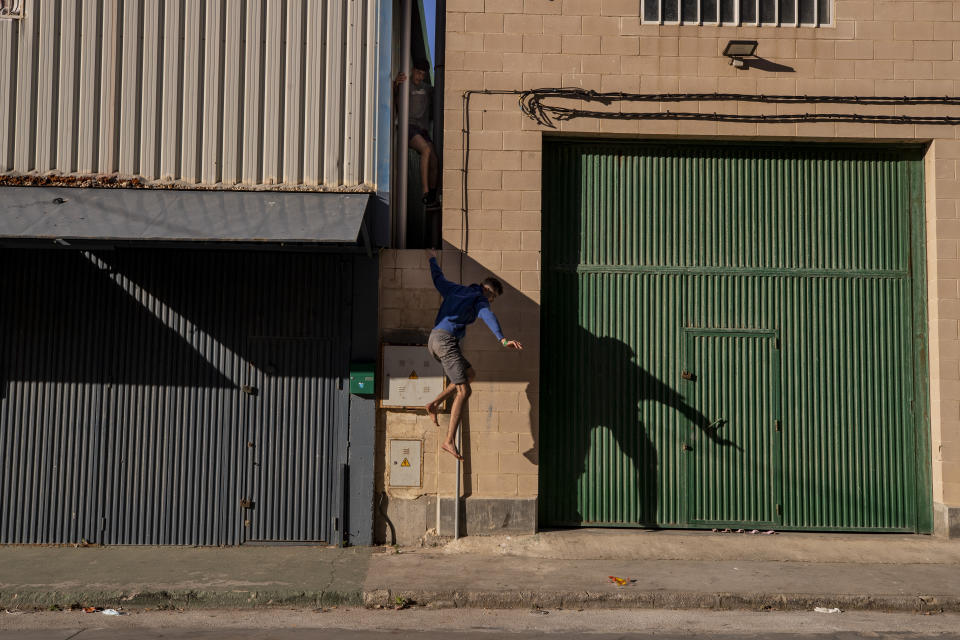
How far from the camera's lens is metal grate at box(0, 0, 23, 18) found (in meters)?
8.67

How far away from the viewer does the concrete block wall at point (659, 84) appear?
8.73 meters

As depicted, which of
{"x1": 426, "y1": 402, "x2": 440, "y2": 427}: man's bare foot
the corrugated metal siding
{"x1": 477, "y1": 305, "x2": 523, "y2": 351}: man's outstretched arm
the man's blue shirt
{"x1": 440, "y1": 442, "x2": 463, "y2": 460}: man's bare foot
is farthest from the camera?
the corrugated metal siding

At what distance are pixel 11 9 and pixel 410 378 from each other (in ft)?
19.2

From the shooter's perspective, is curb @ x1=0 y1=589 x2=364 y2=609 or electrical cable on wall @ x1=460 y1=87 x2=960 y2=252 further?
electrical cable on wall @ x1=460 y1=87 x2=960 y2=252

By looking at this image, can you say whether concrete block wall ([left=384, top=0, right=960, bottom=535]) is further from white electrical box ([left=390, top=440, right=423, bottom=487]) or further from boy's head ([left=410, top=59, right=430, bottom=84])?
white electrical box ([left=390, top=440, right=423, bottom=487])

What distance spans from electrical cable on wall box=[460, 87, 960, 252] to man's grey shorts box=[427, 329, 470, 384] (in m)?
2.26

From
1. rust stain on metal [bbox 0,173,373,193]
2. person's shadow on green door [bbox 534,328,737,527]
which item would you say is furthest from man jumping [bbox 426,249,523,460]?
rust stain on metal [bbox 0,173,373,193]

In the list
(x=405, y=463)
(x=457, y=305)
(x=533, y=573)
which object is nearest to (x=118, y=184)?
(x=457, y=305)

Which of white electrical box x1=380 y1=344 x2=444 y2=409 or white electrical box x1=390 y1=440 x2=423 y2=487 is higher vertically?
white electrical box x1=380 y1=344 x2=444 y2=409

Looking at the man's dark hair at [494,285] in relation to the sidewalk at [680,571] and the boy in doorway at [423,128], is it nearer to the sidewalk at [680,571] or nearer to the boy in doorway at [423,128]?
the boy in doorway at [423,128]

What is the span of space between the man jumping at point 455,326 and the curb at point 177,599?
196 centimetres

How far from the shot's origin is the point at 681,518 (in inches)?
350

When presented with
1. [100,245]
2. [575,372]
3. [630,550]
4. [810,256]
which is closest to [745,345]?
[810,256]

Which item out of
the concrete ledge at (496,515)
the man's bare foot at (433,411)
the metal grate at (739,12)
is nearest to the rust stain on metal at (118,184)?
the man's bare foot at (433,411)
